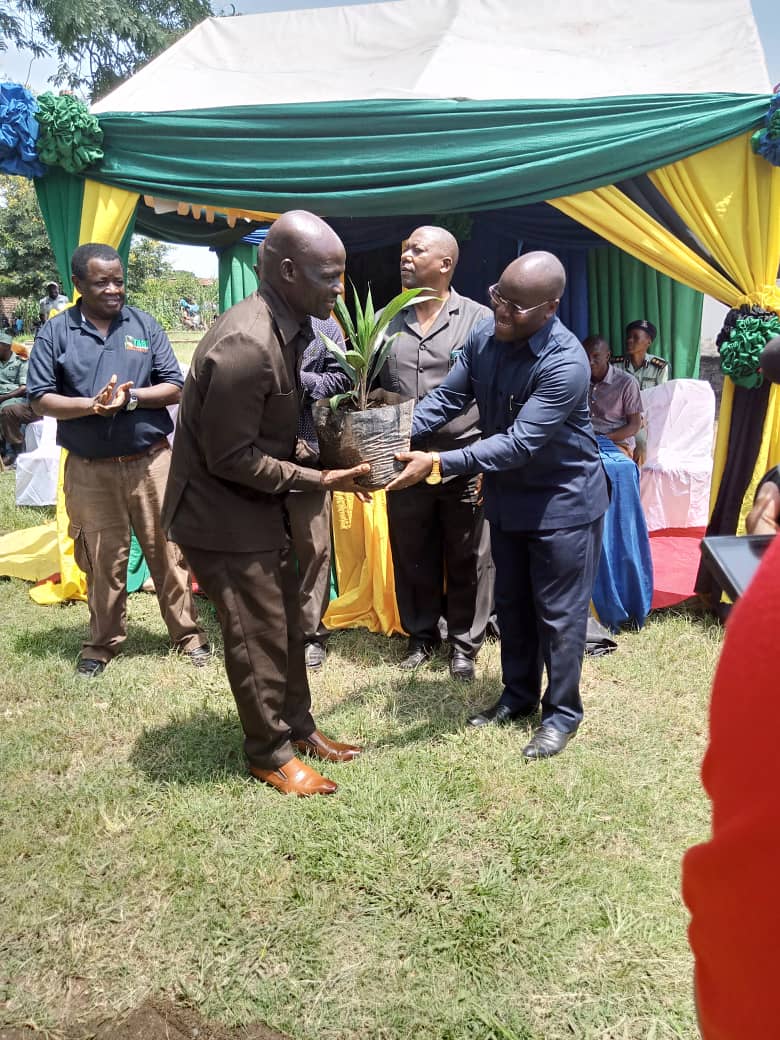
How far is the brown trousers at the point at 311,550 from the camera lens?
4.31m

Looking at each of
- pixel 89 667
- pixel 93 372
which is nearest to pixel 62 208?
pixel 93 372

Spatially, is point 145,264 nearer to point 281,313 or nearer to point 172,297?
point 172,297

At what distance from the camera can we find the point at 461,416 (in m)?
4.11

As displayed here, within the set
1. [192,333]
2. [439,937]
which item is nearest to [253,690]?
[439,937]

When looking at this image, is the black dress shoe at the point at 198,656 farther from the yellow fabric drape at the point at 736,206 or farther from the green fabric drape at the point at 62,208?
the yellow fabric drape at the point at 736,206

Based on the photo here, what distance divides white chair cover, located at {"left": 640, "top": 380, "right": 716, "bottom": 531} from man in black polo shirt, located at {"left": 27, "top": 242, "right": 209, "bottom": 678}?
377 centimetres

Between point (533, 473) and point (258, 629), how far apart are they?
49.3 inches

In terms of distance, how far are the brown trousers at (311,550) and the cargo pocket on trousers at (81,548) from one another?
3.52 ft

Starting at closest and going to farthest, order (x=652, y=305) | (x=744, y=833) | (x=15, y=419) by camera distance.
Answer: (x=744, y=833)
(x=652, y=305)
(x=15, y=419)

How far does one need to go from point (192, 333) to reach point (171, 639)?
111ft

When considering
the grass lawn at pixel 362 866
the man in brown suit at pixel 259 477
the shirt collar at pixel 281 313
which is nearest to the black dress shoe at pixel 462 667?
the grass lawn at pixel 362 866

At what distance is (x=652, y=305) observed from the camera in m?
6.86

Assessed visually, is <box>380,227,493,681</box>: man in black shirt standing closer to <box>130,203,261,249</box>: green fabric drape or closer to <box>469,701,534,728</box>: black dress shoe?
<box>469,701,534,728</box>: black dress shoe

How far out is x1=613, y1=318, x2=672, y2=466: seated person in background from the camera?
6.59 meters
